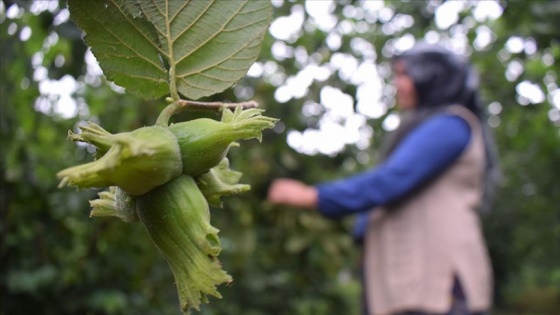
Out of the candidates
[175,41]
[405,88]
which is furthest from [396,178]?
[175,41]

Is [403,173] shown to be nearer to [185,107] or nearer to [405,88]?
[405,88]

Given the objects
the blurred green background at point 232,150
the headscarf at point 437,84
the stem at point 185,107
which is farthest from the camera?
the headscarf at point 437,84

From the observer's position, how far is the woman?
7.69ft

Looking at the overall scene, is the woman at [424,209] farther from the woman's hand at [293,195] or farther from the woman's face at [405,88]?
the woman's face at [405,88]

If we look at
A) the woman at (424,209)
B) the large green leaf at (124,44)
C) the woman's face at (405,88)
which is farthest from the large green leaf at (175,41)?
the woman's face at (405,88)

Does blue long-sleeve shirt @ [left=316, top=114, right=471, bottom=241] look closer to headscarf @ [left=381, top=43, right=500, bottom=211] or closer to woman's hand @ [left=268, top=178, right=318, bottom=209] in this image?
woman's hand @ [left=268, top=178, right=318, bottom=209]

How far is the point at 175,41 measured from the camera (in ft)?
1.86

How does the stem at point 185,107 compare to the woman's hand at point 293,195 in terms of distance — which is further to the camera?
the woman's hand at point 293,195

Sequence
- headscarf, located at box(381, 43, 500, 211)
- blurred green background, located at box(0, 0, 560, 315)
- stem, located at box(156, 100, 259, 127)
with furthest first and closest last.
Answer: headscarf, located at box(381, 43, 500, 211) → blurred green background, located at box(0, 0, 560, 315) → stem, located at box(156, 100, 259, 127)

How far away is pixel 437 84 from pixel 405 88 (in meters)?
0.13

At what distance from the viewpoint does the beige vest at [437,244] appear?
2.36 meters


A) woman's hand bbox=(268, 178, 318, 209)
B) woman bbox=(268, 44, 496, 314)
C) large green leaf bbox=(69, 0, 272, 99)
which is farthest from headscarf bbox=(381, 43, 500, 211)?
large green leaf bbox=(69, 0, 272, 99)

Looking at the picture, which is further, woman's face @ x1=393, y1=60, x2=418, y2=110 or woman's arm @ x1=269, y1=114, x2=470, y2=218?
woman's face @ x1=393, y1=60, x2=418, y2=110

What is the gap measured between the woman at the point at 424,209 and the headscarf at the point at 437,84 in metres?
0.01
